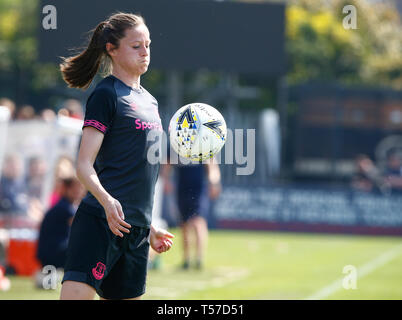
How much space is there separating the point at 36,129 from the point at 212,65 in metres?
6.26

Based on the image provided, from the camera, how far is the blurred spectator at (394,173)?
65.1 ft

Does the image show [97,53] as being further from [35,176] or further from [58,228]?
[35,176]

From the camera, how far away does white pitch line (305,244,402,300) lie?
9.21 meters

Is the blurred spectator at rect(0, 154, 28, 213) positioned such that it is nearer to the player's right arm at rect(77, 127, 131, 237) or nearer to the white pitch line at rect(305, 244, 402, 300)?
the white pitch line at rect(305, 244, 402, 300)

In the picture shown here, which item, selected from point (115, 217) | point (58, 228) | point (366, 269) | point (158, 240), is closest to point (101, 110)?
point (115, 217)

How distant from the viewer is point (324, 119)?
22906mm

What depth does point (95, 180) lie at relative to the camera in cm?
412

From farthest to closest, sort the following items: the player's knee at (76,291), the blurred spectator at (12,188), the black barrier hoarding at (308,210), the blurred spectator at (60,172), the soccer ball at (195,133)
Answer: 1. the black barrier hoarding at (308,210)
2. the blurred spectator at (12,188)
3. the blurred spectator at (60,172)
4. the soccer ball at (195,133)
5. the player's knee at (76,291)

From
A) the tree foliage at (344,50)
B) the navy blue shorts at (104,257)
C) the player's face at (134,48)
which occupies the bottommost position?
the navy blue shorts at (104,257)

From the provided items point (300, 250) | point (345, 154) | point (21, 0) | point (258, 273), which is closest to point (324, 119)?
point (345, 154)

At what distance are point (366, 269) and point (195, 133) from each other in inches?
314

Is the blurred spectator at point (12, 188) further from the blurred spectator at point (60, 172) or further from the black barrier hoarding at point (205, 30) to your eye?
the black barrier hoarding at point (205, 30)

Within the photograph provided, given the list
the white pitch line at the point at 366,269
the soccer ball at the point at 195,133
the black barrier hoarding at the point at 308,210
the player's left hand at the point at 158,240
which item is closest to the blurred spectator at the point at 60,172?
the white pitch line at the point at 366,269

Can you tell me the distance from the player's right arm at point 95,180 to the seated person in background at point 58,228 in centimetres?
491
